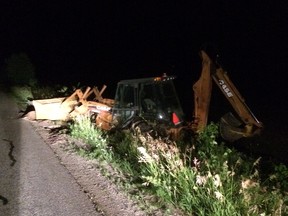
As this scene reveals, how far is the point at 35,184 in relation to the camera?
292 inches

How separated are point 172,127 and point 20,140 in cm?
404

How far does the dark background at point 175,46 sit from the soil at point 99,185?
6245mm

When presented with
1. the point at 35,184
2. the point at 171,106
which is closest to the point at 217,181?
the point at 35,184

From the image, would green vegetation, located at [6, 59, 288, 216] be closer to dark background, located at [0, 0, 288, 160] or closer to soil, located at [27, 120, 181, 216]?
soil, located at [27, 120, 181, 216]

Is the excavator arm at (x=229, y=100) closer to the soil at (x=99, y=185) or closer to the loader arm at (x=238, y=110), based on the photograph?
the loader arm at (x=238, y=110)

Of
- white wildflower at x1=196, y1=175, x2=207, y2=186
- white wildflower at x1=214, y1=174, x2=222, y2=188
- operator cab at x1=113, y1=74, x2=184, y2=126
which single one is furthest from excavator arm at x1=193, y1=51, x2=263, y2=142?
white wildflower at x1=214, y1=174, x2=222, y2=188

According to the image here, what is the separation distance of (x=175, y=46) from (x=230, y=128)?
787 inches

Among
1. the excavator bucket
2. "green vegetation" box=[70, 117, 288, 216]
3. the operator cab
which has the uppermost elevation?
the operator cab

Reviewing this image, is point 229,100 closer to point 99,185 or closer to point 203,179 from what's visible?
point 99,185

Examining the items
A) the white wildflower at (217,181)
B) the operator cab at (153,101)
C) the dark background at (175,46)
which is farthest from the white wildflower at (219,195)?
the dark background at (175,46)

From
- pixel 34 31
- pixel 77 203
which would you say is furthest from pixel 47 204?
pixel 34 31

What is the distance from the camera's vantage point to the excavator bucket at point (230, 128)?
10.5 metres

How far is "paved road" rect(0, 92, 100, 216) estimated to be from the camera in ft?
21.0

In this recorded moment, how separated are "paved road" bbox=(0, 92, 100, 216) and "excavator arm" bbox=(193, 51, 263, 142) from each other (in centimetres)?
387
